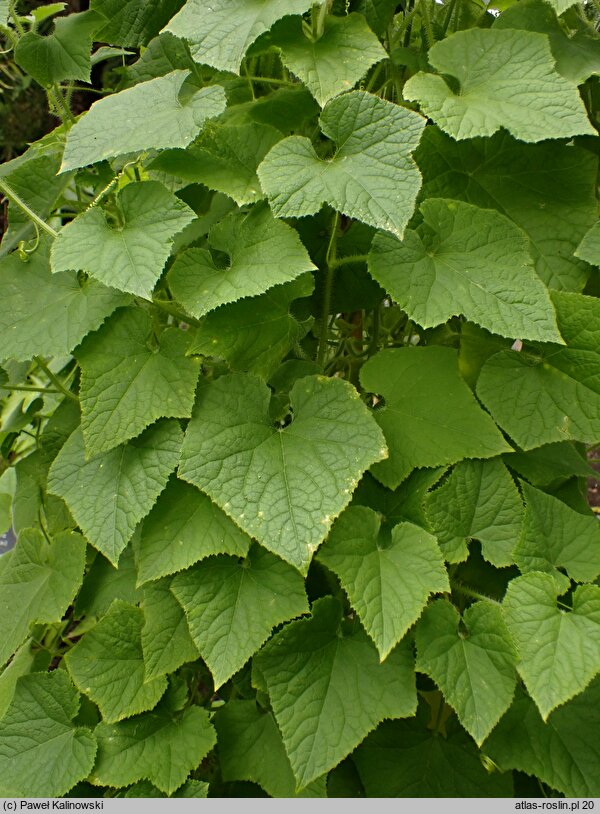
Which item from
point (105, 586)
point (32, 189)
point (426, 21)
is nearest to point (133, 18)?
point (32, 189)

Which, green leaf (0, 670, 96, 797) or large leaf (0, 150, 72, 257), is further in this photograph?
large leaf (0, 150, 72, 257)

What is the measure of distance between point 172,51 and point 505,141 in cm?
45

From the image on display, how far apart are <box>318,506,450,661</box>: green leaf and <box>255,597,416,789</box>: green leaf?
61 millimetres

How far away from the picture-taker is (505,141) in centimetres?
77

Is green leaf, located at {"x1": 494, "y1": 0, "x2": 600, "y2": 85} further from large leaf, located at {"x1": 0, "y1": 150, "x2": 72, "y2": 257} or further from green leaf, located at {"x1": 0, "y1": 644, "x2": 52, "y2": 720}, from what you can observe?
green leaf, located at {"x1": 0, "y1": 644, "x2": 52, "y2": 720}

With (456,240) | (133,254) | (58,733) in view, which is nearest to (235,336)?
(133,254)

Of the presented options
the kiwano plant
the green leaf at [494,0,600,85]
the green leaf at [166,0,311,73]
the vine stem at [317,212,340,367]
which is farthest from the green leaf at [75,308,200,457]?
the green leaf at [494,0,600,85]

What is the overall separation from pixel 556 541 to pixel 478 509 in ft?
0.27

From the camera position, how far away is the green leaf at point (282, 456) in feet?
2.09

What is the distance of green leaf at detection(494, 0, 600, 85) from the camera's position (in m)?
0.75

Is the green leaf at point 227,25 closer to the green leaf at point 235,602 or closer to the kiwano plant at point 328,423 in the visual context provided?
the kiwano plant at point 328,423

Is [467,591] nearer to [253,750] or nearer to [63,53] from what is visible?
[253,750]

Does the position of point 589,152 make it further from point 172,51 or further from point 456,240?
point 172,51

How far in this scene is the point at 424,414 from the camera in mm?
739
